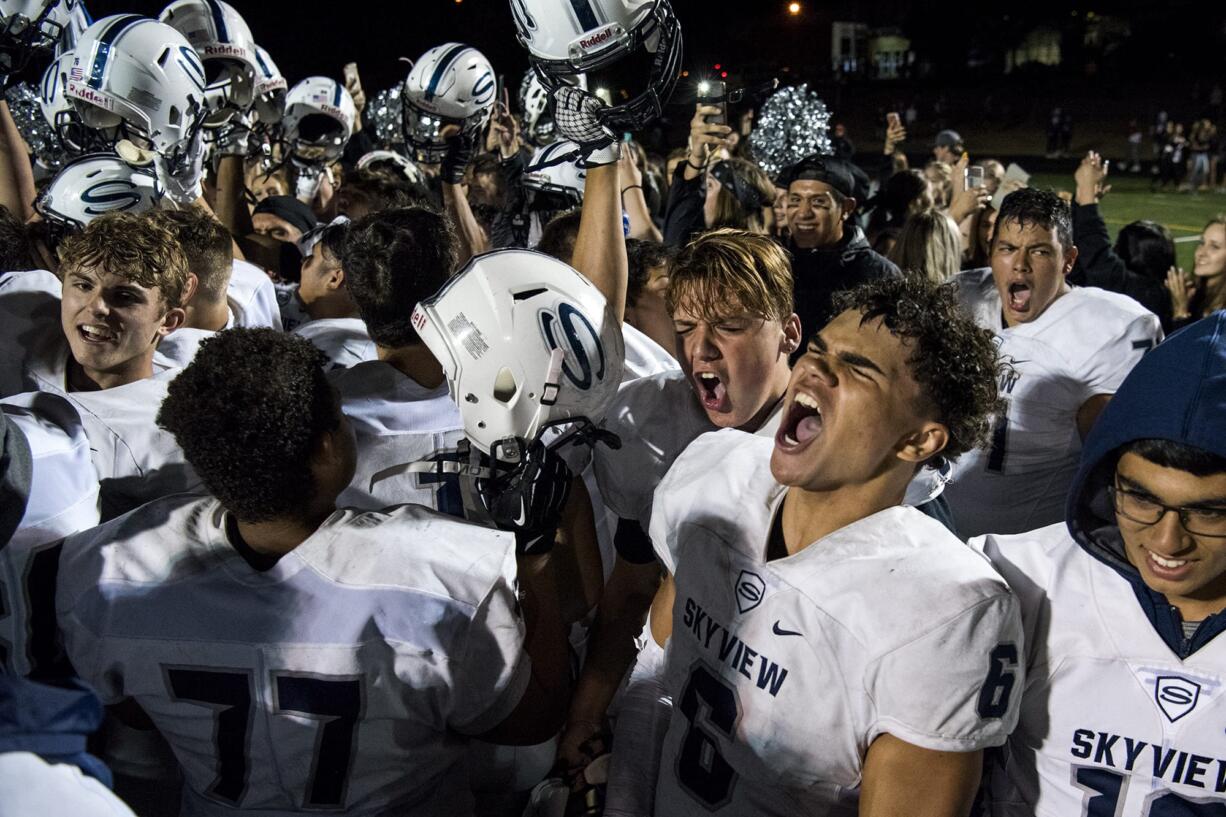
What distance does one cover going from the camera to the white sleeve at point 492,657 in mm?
1751

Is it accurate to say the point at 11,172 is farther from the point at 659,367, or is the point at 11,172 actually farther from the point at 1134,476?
the point at 1134,476

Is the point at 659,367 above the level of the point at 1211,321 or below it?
below

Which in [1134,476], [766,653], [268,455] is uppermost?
[268,455]

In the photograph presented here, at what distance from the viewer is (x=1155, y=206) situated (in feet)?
66.8

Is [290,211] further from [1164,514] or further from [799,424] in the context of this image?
[1164,514]

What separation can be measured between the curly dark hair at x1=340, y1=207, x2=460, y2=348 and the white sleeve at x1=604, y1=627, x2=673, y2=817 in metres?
1.12

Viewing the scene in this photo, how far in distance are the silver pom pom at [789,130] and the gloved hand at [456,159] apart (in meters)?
4.52

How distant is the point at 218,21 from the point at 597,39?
10.9ft

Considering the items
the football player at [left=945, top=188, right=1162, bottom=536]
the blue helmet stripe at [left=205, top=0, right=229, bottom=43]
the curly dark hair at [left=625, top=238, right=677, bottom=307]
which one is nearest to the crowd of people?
the curly dark hair at [left=625, top=238, right=677, bottom=307]

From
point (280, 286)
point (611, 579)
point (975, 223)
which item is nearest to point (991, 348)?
point (611, 579)

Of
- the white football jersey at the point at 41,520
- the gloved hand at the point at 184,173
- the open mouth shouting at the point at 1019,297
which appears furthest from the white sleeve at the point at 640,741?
the gloved hand at the point at 184,173

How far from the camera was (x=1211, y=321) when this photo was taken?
1666mm

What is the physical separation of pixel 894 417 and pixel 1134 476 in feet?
1.39

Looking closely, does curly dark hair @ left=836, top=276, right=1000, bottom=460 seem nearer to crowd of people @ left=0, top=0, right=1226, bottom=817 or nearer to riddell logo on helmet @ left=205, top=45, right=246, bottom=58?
crowd of people @ left=0, top=0, right=1226, bottom=817
